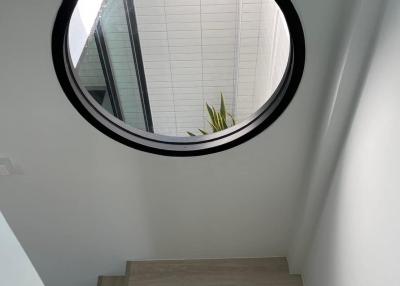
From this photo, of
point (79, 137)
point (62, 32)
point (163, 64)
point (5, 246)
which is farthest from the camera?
point (163, 64)

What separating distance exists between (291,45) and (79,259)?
1609 mm

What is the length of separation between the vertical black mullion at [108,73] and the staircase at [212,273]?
0.83 meters

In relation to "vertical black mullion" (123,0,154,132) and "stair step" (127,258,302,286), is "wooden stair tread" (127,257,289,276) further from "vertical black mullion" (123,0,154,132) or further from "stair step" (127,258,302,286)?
"vertical black mullion" (123,0,154,132)

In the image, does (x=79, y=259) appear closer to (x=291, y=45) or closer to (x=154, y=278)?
(x=154, y=278)

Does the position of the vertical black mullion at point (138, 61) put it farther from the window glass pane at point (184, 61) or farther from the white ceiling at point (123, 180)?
the white ceiling at point (123, 180)

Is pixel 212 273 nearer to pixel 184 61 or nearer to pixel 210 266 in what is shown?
pixel 210 266

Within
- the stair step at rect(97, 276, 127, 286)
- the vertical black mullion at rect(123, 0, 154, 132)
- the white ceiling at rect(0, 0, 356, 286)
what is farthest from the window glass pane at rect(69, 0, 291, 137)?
the stair step at rect(97, 276, 127, 286)

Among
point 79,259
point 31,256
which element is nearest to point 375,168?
point 79,259

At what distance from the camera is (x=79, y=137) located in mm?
1561

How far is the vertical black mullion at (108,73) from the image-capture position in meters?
1.97

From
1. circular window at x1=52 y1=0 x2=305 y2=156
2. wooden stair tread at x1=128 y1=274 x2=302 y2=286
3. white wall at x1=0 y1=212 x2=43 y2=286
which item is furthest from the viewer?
wooden stair tread at x1=128 y1=274 x2=302 y2=286

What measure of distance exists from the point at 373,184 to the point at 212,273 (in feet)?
4.09

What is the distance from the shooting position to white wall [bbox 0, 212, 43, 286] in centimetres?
75

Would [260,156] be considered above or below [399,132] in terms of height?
below
